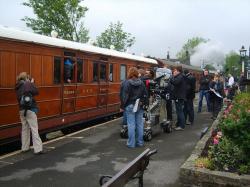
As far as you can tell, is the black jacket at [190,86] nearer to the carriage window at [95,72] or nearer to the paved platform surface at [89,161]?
the paved platform surface at [89,161]

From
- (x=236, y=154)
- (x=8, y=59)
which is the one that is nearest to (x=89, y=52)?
(x=8, y=59)

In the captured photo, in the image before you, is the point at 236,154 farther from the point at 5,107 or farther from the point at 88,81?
the point at 88,81

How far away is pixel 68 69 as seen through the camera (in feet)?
38.3

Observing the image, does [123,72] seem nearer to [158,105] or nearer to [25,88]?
A: [158,105]

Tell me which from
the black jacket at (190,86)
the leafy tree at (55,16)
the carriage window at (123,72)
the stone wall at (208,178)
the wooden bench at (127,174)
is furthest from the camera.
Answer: the leafy tree at (55,16)

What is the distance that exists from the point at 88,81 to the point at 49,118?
2.71 metres

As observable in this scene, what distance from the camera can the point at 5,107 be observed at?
350 inches

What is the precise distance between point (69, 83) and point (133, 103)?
343 centimetres

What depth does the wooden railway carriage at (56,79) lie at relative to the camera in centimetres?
898

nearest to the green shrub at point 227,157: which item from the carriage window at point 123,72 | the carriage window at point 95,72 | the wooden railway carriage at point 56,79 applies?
the wooden railway carriage at point 56,79

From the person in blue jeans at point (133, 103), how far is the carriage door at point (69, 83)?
3.01m

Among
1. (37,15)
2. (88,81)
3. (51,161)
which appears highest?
(37,15)

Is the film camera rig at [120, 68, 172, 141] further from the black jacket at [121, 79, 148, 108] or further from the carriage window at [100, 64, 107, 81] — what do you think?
the carriage window at [100, 64, 107, 81]

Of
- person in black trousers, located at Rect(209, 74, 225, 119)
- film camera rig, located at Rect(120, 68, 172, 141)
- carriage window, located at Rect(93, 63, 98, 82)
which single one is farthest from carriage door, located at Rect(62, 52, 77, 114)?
person in black trousers, located at Rect(209, 74, 225, 119)
